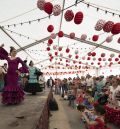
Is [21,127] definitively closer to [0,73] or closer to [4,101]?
[4,101]

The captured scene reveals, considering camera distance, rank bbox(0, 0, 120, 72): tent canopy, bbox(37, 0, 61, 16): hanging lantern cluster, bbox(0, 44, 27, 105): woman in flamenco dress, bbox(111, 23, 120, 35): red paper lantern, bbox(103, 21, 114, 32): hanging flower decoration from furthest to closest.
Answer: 1. bbox(0, 0, 120, 72): tent canopy
2. bbox(103, 21, 114, 32): hanging flower decoration
3. bbox(111, 23, 120, 35): red paper lantern
4. bbox(37, 0, 61, 16): hanging lantern cluster
5. bbox(0, 44, 27, 105): woman in flamenco dress

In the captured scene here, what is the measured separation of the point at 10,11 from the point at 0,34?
223 cm

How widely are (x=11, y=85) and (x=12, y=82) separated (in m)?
0.08

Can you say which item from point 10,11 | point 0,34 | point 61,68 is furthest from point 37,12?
point 61,68

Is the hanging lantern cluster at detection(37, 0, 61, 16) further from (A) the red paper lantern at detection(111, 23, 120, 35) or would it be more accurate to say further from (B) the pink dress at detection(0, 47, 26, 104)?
(A) the red paper lantern at detection(111, 23, 120, 35)

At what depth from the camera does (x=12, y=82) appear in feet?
22.4

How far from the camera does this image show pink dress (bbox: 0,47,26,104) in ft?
21.8

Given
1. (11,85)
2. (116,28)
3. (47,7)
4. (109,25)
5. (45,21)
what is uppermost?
(45,21)

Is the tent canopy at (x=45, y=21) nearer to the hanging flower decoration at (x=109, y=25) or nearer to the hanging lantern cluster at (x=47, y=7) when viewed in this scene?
the hanging flower decoration at (x=109, y=25)

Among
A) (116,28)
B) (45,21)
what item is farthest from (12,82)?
(45,21)

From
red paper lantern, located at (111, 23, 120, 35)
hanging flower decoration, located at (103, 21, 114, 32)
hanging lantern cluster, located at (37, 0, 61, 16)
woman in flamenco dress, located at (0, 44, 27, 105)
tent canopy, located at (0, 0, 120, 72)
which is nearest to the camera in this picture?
→ woman in flamenco dress, located at (0, 44, 27, 105)

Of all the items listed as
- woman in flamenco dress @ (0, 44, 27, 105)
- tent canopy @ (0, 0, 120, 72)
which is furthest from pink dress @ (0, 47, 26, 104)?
tent canopy @ (0, 0, 120, 72)

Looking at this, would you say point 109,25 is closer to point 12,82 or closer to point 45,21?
point 12,82

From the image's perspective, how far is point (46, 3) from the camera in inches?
297
